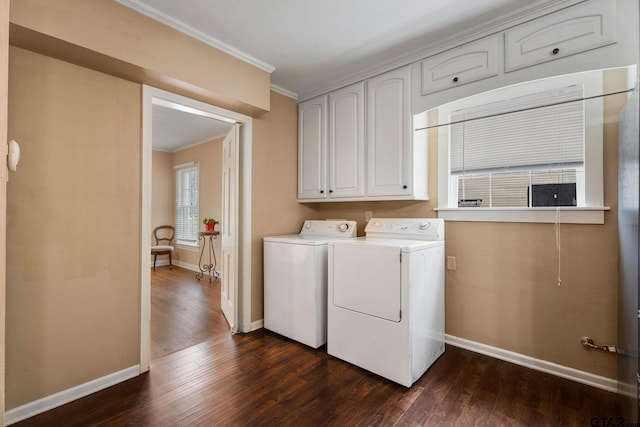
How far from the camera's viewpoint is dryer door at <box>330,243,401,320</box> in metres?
1.99

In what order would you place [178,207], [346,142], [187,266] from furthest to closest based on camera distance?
[178,207]
[187,266]
[346,142]

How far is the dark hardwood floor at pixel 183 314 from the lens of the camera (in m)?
2.66

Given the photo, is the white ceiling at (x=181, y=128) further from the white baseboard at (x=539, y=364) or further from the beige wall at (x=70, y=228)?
the white baseboard at (x=539, y=364)

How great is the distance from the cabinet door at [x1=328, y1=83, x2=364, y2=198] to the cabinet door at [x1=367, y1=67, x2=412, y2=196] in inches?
3.9

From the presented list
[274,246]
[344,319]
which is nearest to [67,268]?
[274,246]

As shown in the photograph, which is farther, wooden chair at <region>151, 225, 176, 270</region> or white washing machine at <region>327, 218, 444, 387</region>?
wooden chair at <region>151, 225, 176, 270</region>

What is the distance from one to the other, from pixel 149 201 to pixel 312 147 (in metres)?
1.68

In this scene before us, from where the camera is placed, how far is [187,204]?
20.1ft

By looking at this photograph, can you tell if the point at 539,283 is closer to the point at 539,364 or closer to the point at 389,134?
the point at 539,364

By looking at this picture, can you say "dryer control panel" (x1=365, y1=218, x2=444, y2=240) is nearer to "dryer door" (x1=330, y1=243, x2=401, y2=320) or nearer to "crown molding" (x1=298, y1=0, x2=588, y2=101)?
"dryer door" (x1=330, y1=243, x2=401, y2=320)

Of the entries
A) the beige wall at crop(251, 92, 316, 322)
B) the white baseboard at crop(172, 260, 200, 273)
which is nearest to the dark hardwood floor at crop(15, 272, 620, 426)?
the beige wall at crop(251, 92, 316, 322)

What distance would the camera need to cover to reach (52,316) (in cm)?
177

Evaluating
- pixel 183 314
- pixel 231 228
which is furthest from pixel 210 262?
pixel 231 228

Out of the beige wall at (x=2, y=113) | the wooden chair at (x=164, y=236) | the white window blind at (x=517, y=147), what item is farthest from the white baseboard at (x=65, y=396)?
the wooden chair at (x=164, y=236)
